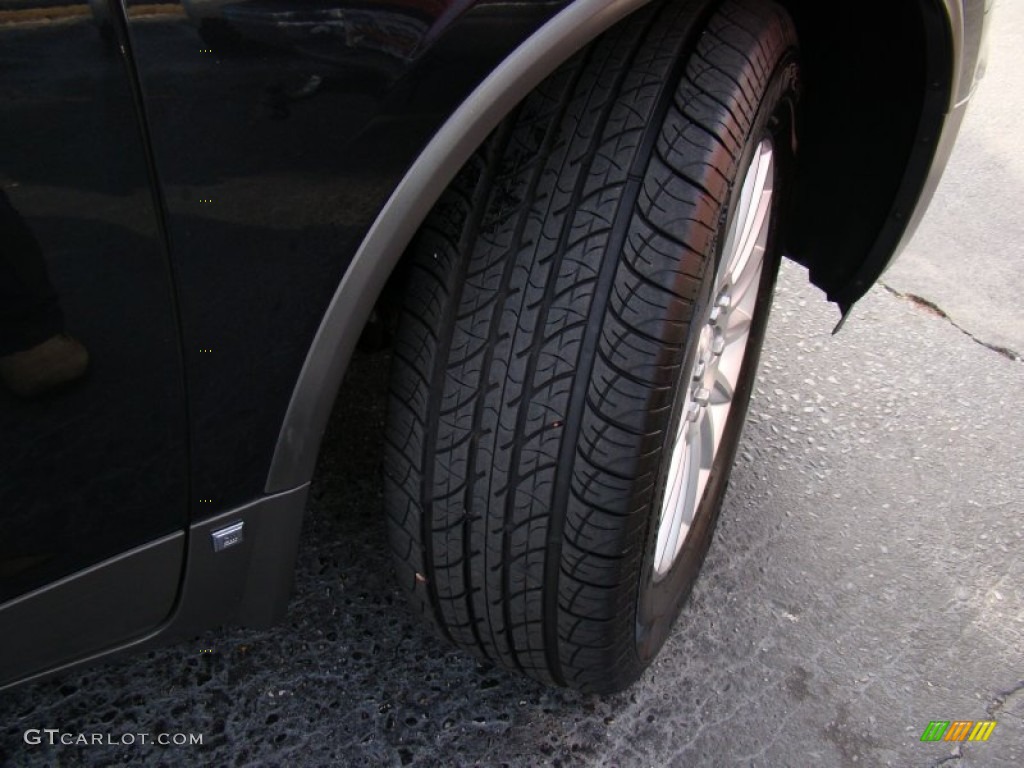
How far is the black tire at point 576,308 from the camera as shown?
1.13 meters

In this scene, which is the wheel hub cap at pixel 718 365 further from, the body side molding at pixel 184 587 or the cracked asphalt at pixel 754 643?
the body side molding at pixel 184 587

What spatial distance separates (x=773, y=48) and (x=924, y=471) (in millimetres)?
1316

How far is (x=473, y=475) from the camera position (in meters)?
1.23

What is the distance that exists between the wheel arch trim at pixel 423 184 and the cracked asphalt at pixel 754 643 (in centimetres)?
54

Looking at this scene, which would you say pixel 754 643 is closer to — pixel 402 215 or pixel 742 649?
pixel 742 649

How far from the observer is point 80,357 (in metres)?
0.86

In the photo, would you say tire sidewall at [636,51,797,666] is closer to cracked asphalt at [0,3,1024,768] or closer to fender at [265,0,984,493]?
cracked asphalt at [0,3,1024,768]

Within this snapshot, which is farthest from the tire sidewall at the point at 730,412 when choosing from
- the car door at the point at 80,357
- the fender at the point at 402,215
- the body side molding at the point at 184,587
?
the car door at the point at 80,357

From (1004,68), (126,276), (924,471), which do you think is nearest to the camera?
(126,276)

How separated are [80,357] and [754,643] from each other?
1.38 m

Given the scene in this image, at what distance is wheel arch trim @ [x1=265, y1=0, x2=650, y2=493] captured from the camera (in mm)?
941

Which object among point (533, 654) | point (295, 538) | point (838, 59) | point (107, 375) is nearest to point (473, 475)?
point (295, 538)

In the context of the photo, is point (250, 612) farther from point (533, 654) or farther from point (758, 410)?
point (758, 410)

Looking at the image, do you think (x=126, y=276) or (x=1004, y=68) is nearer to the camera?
(x=126, y=276)
